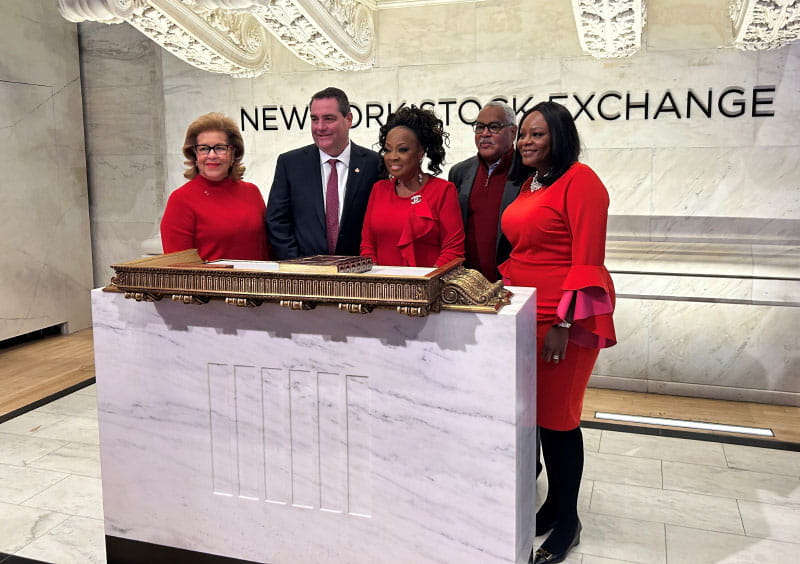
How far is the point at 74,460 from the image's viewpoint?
4004mm

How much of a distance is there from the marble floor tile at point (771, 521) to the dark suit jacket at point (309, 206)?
2.14m

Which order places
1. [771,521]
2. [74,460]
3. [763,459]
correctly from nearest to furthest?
[771,521] → [763,459] → [74,460]

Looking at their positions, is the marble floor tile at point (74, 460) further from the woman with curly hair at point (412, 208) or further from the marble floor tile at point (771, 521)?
the marble floor tile at point (771, 521)

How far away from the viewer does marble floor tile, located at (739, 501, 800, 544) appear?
3084mm

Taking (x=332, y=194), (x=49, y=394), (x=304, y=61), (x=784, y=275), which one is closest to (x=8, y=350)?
(x=49, y=394)

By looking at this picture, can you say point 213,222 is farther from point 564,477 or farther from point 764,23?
point 764,23

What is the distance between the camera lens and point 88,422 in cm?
461

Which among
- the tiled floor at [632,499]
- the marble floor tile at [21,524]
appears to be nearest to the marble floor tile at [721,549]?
the tiled floor at [632,499]

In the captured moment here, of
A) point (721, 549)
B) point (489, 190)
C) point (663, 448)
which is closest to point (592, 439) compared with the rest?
point (663, 448)

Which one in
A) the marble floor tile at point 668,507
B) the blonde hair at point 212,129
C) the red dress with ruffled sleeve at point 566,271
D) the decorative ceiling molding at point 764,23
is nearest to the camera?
the red dress with ruffled sleeve at point 566,271

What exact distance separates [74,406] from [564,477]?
3.49 metres

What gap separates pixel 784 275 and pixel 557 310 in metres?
2.88

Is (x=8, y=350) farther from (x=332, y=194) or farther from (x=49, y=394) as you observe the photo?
(x=332, y=194)

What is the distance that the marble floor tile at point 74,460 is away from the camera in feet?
12.7
